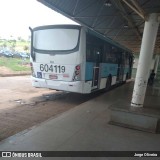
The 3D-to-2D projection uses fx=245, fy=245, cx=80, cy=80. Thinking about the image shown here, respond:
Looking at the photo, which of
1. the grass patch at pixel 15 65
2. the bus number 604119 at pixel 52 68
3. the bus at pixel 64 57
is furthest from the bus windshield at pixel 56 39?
the grass patch at pixel 15 65

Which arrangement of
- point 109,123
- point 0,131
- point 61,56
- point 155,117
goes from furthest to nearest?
1. point 61,56
2. point 109,123
3. point 155,117
4. point 0,131

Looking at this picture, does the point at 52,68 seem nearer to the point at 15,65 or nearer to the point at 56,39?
the point at 56,39

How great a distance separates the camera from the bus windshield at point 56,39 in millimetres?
10227

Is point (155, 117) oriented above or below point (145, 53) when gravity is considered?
below

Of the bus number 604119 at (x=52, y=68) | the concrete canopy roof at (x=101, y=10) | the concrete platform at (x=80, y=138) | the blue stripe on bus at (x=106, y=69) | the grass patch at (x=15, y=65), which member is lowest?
the grass patch at (x=15, y=65)

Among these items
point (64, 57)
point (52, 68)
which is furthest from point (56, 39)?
point (52, 68)

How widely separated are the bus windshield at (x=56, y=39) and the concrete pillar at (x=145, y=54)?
3373mm

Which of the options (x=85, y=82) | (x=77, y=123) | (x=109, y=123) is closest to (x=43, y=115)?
(x=77, y=123)

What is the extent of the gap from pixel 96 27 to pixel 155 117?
12549mm

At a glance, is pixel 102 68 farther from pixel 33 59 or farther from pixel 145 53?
pixel 145 53

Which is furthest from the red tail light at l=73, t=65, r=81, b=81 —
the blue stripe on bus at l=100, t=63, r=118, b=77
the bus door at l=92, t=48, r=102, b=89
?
the blue stripe on bus at l=100, t=63, r=118, b=77

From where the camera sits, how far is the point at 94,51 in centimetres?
1153

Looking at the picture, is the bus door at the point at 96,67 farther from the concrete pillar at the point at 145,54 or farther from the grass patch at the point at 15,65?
the grass patch at the point at 15,65

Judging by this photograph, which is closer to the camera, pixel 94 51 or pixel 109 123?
pixel 109 123
